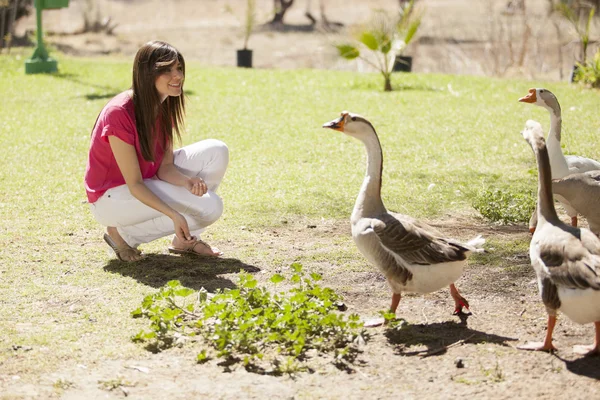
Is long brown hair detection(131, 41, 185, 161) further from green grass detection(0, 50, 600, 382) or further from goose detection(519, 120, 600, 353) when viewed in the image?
goose detection(519, 120, 600, 353)

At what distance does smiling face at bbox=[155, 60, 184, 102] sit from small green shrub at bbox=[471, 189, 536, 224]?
2645 mm

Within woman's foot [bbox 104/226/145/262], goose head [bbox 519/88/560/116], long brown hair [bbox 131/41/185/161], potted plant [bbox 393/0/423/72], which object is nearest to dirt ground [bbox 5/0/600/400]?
woman's foot [bbox 104/226/145/262]

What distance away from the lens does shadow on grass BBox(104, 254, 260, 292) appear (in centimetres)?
493

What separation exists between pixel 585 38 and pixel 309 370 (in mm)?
10872

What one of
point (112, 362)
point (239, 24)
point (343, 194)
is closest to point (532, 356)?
point (112, 362)

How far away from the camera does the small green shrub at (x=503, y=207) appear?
6.16 meters

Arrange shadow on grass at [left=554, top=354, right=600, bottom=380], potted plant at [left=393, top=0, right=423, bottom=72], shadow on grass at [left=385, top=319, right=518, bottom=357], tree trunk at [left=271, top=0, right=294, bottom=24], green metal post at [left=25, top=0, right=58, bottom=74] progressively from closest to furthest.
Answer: shadow on grass at [left=554, top=354, right=600, bottom=380]
shadow on grass at [left=385, top=319, right=518, bottom=357]
potted plant at [left=393, top=0, right=423, bottom=72]
green metal post at [left=25, top=0, right=58, bottom=74]
tree trunk at [left=271, top=0, right=294, bottom=24]

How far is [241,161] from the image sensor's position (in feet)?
27.1

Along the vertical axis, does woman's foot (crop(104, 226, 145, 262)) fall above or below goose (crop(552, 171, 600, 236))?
below

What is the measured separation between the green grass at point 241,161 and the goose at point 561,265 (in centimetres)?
208

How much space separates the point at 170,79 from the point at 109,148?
2.09 ft

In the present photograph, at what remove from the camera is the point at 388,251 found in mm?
4086

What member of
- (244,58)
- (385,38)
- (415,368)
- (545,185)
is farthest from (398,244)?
(244,58)

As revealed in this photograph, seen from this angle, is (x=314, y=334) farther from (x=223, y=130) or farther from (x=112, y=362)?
(x=223, y=130)
